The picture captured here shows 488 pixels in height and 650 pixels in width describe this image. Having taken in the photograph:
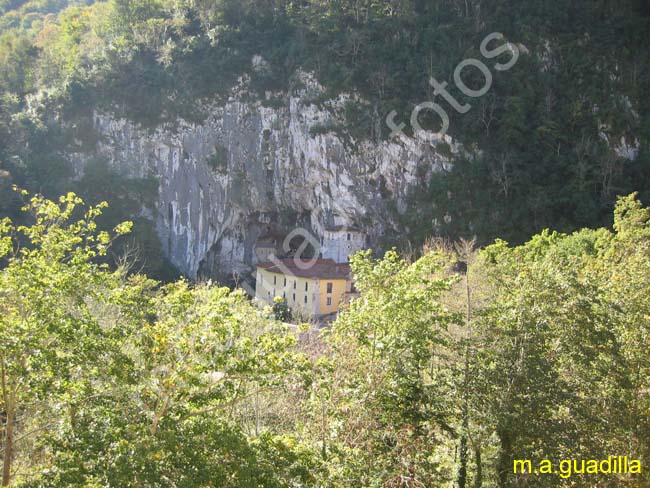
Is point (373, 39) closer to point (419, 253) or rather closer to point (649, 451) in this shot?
point (419, 253)

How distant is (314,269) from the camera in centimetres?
3681

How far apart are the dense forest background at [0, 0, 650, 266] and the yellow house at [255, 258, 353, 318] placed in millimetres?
5397

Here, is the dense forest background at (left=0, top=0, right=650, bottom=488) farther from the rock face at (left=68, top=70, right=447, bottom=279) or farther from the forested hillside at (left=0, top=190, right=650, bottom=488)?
the rock face at (left=68, top=70, right=447, bottom=279)

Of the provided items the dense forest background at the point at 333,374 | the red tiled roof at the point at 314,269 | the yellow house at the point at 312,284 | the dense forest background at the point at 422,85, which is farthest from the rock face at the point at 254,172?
the dense forest background at the point at 333,374

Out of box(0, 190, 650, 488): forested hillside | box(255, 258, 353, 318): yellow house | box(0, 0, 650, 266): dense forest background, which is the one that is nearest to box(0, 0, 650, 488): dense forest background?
box(0, 190, 650, 488): forested hillside

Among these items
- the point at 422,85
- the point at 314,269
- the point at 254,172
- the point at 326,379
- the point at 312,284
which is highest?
the point at 422,85

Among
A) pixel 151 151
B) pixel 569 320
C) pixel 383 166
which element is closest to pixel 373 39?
pixel 383 166

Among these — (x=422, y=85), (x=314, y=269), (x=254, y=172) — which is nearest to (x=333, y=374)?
(x=314, y=269)

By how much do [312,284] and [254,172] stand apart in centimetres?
1226

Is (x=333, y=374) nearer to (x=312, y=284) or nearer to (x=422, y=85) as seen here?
(x=312, y=284)

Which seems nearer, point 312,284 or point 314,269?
point 312,284

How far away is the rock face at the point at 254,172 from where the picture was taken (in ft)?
125

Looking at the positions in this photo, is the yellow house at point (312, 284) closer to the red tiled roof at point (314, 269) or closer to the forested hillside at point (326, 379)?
the red tiled roof at point (314, 269)

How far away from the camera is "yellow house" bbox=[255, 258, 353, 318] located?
3538 centimetres
